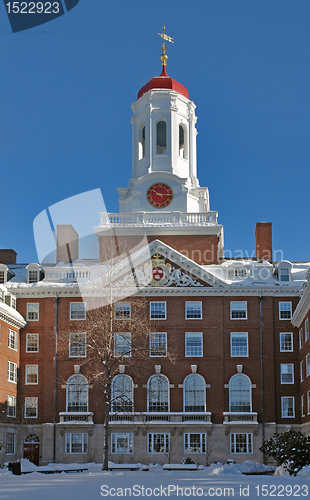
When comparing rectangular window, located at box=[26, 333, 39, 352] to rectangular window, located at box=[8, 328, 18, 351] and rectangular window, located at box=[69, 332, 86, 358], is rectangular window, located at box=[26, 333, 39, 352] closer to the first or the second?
rectangular window, located at box=[8, 328, 18, 351]

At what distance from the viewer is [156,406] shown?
2240 inches

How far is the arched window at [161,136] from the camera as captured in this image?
69125 mm

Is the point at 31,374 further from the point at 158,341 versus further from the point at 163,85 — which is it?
the point at 163,85

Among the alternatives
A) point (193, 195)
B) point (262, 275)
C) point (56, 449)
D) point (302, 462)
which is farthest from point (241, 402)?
point (302, 462)

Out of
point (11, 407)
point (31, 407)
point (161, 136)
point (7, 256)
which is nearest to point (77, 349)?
point (31, 407)

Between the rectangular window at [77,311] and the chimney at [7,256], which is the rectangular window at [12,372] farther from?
the chimney at [7,256]

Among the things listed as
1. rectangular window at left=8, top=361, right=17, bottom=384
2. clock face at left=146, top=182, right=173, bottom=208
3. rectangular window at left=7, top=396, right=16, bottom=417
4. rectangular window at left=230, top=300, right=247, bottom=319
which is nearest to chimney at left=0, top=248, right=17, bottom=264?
rectangular window at left=8, top=361, right=17, bottom=384

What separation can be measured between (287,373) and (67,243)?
2398 cm

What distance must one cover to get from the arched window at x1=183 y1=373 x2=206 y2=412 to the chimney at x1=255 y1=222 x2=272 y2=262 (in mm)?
15588

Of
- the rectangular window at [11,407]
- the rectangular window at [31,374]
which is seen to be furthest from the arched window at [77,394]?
the rectangular window at [11,407]

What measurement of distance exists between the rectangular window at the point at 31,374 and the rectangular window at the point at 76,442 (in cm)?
530

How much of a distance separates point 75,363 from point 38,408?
4.56 metres

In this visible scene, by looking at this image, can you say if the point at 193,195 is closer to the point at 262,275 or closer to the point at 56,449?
the point at 262,275

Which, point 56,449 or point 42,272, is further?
point 42,272
